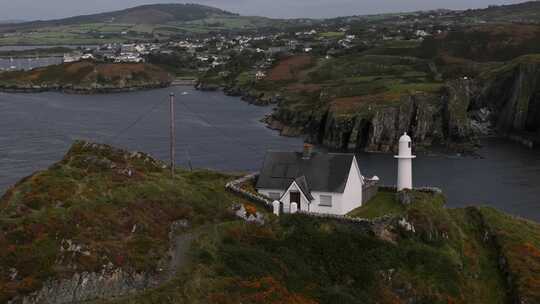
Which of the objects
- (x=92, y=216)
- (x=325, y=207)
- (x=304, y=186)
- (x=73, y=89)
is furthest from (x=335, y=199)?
(x=73, y=89)

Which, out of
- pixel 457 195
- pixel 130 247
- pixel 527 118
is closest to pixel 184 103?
pixel 527 118

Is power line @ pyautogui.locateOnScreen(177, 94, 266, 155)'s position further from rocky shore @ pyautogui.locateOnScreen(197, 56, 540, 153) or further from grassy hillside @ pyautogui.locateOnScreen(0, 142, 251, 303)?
grassy hillside @ pyautogui.locateOnScreen(0, 142, 251, 303)

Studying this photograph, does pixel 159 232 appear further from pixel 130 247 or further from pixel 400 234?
pixel 400 234

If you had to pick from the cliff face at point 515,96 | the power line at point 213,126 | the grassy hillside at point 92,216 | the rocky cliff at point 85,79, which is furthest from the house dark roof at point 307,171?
the rocky cliff at point 85,79

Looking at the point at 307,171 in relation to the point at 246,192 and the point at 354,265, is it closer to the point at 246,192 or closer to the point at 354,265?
the point at 246,192

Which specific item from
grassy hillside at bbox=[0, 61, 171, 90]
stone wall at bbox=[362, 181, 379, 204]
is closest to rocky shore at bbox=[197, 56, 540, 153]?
stone wall at bbox=[362, 181, 379, 204]

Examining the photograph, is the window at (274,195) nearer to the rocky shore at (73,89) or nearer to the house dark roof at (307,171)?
the house dark roof at (307,171)
